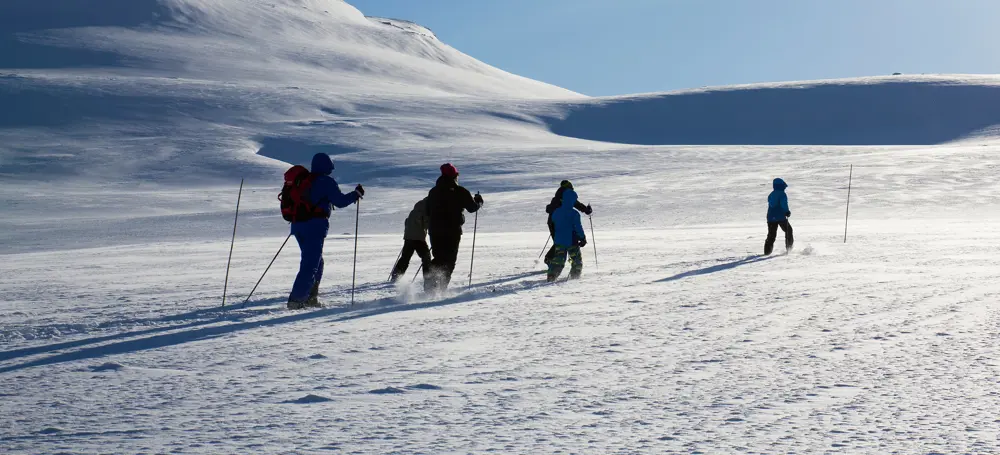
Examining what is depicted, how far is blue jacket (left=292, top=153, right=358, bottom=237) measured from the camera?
28.0ft

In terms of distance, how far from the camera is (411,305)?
906 centimetres

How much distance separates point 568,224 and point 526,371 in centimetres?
591

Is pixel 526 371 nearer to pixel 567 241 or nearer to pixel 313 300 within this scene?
pixel 313 300

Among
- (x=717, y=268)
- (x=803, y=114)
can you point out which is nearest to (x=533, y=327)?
(x=717, y=268)

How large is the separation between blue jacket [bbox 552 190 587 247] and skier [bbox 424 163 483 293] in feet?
5.98

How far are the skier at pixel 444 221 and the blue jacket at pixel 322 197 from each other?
1.37 m

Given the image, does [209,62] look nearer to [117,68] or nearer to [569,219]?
[117,68]

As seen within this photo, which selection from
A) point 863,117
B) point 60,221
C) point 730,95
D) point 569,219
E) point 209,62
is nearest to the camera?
point 569,219

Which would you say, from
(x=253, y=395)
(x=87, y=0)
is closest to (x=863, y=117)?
(x=253, y=395)

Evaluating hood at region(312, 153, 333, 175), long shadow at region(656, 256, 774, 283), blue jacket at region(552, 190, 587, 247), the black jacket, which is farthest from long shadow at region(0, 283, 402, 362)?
long shadow at region(656, 256, 774, 283)

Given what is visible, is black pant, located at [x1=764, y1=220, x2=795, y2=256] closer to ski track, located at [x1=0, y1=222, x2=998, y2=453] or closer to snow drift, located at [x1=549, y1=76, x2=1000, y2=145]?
ski track, located at [x1=0, y1=222, x2=998, y2=453]

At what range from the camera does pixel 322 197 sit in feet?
28.0

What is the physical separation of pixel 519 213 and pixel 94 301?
20938 millimetres

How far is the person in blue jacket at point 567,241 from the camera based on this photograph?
11.3 metres
